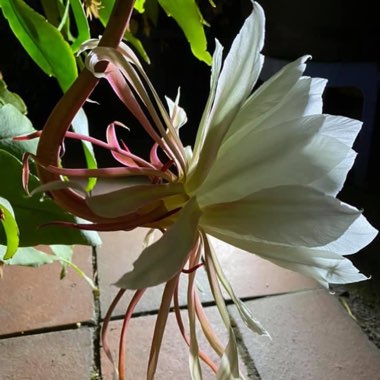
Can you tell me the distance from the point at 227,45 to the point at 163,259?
151 centimetres

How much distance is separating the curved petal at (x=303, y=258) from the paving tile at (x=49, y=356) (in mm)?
437

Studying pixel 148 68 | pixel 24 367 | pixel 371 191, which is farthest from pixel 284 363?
pixel 148 68

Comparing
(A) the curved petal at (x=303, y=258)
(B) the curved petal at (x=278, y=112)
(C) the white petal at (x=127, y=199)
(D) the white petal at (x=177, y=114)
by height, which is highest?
(B) the curved petal at (x=278, y=112)

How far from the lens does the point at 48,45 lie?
406 millimetres

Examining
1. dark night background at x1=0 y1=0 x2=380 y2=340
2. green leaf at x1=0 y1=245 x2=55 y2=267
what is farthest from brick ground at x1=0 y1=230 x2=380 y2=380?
dark night background at x1=0 y1=0 x2=380 y2=340

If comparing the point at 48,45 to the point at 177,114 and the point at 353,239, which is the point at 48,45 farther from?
the point at 353,239

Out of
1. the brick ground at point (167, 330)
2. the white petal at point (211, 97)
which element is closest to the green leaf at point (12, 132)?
the white petal at point (211, 97)

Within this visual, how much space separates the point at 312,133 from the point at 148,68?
1418 millimetres

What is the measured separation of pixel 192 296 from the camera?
0.33 meters

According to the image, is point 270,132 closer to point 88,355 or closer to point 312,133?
point 312,133

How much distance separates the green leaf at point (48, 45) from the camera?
1.31 ft

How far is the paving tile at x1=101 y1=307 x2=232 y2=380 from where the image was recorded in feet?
2.28

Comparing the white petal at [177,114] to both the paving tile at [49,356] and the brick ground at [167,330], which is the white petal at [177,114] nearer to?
the brick ground at [167,330]

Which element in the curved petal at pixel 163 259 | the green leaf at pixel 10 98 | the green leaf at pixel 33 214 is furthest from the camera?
the green leaf at pixel 10 98
